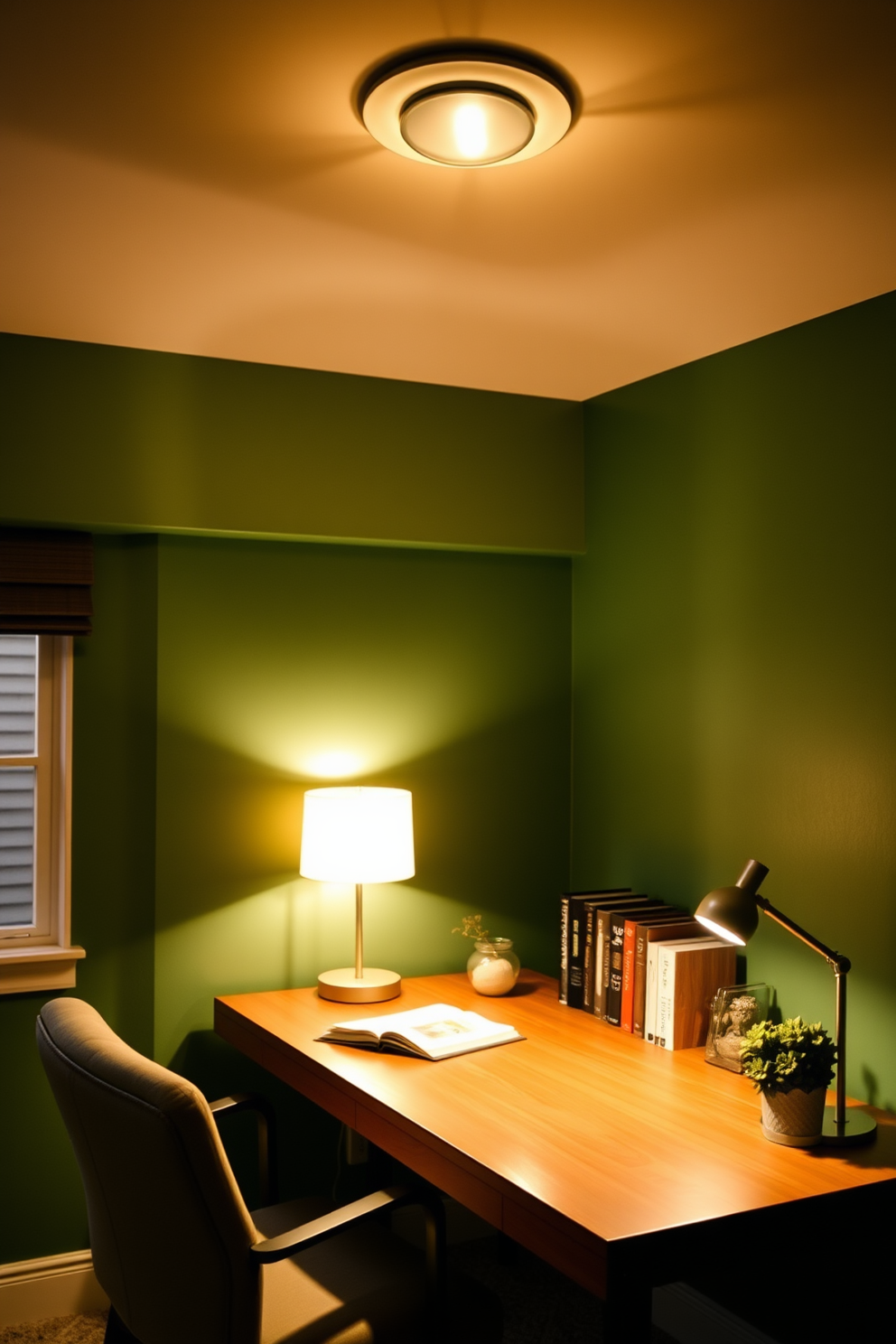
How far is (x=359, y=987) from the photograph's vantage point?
10.3 ft

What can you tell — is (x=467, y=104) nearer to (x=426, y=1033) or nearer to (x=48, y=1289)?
(x=426, y=1033)

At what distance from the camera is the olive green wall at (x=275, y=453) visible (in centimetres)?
304

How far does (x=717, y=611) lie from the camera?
3107mm

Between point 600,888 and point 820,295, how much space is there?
1.83 meters

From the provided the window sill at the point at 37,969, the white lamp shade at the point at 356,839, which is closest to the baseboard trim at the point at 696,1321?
the white lamp shade at the point at 356,839

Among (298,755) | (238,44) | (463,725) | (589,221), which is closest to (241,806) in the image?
(298,755)

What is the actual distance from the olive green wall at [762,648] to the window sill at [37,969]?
5.03 ft

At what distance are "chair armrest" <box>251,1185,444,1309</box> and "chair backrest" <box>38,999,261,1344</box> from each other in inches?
4.9

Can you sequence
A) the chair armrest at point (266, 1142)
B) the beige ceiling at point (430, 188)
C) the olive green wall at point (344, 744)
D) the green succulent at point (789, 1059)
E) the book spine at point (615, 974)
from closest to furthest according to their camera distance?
the beige ceiling at point (430, 188), the green succulent at point (789, 1059), the chair armrest at point (266, 1142), the book spine at point (615, 974), the olive green wall at point (344, 744)

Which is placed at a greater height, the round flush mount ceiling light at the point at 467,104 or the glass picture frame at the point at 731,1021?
the round flush mount ceiling light at the point at 467,104

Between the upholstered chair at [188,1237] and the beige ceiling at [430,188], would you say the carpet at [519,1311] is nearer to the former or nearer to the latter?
the upholstered chair at [188,1237]

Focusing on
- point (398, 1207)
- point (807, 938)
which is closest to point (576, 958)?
point (807, 938)

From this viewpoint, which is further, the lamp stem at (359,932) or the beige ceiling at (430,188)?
the lamp stem at (359,932)

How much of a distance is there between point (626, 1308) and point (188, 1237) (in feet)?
2.27
